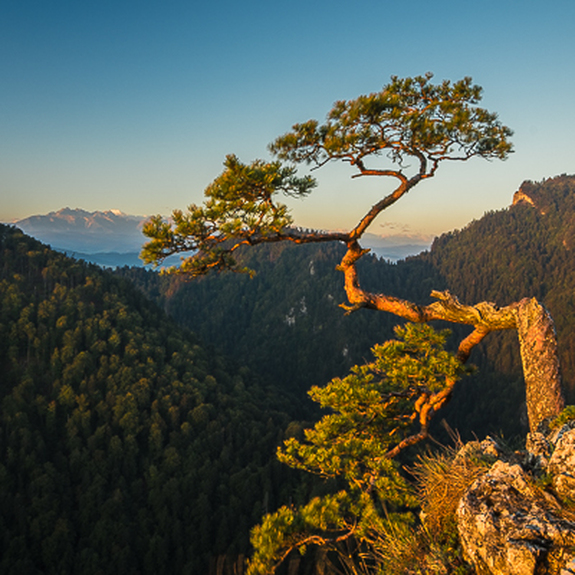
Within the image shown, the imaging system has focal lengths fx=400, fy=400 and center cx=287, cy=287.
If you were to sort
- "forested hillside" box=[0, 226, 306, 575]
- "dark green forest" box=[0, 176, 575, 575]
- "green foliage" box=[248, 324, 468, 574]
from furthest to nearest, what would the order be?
1. "dark green forest" box=[0, 176, 575, 575]
2. "forested hillside" box=[0, 226, 306, 575]
3. "green foliage" box=[248, 324, 468, 574]

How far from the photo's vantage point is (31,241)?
11750 centimetres

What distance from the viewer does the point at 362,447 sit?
7535 mm

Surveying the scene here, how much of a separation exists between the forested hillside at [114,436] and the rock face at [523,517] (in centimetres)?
5999

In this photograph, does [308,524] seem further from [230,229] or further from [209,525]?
[209,525]

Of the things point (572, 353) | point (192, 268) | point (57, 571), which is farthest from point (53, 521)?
point (572, 353)

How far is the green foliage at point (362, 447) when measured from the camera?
6.32 m

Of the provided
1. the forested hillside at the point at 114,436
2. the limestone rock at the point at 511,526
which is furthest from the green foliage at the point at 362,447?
the forested hillside at the point at 114,436

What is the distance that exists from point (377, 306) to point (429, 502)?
3613 mm

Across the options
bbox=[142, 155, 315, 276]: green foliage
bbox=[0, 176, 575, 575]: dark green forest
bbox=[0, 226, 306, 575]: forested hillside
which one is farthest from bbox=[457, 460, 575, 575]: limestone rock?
bbox=[0, 226, 306, 575]: forested hillside

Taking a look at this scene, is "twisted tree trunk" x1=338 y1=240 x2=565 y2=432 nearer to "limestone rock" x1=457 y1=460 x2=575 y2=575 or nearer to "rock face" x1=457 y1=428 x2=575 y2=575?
"rock face" x1=457 y1=428 x2=575 y2=575

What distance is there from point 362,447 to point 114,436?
85.0 meters

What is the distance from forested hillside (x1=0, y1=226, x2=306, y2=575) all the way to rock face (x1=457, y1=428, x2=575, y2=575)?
60.0 meters

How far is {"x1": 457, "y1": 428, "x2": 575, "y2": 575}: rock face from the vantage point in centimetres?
390

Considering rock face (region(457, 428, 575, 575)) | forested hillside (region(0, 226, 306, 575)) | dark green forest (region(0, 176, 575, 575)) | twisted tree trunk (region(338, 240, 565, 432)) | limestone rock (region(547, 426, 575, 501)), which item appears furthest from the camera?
dark green forest (region(0, 176, 575, 575))
